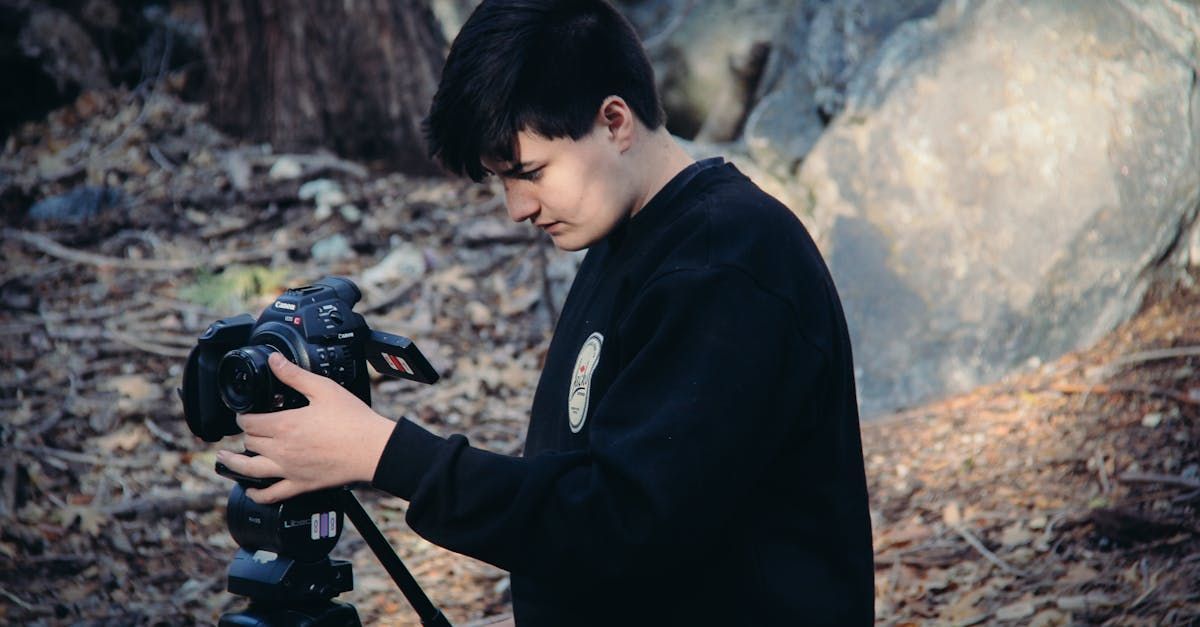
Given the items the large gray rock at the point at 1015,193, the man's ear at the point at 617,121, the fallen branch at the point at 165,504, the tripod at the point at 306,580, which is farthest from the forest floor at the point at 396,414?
the man's ear at the point at 617,121

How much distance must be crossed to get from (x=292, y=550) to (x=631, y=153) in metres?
0.93

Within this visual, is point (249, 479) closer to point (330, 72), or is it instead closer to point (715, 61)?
point (330, 72)

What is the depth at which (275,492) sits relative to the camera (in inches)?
71.4

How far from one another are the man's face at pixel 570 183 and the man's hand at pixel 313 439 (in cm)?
43

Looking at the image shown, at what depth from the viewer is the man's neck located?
75.3 inches

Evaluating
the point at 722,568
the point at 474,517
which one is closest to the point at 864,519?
the point at 722,568

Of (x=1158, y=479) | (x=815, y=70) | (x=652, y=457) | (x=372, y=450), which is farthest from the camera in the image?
(x=815, y=70)

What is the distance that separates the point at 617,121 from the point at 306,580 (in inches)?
39.4

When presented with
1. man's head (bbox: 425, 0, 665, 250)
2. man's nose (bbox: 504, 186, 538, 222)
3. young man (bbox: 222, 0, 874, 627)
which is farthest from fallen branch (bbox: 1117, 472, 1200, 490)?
man's nose (bbox: 504, 186, 538, 222)

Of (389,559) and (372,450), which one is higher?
(372,450)

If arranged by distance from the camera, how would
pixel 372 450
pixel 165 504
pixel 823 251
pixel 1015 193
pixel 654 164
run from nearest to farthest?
pixel 372 450 → pixel 654 164 → pixel 165 504 → pixel 1015 193 → pixel 823 251

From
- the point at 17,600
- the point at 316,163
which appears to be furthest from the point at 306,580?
the point at 316,163

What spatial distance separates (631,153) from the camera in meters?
1.90

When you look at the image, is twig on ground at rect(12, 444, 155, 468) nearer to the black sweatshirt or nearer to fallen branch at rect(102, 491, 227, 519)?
fallen branch at rect(102, 491, 227, 519)
